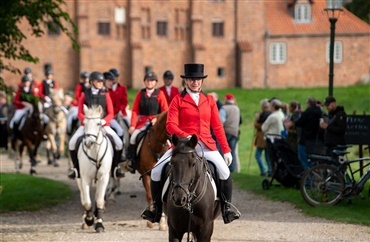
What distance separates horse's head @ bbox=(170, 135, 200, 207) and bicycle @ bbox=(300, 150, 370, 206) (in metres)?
8.34

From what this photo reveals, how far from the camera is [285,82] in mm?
99500

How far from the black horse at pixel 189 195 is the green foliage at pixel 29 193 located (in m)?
10.3

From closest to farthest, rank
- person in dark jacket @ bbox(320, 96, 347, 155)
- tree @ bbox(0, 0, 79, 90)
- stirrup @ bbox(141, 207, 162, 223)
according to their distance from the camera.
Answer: stirrup @ bbox(141, 207, 162, 223) → person in dark jacket @ bbox(320, 96, 347, 155) → tree @ bbox(0, 0, 79, 90)

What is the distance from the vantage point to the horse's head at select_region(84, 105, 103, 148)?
17922 millimetres

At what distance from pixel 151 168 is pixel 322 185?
4543 millimetres

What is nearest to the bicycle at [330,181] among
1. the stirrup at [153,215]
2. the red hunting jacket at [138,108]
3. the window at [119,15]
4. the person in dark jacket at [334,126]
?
the person in dark jacket at [334,126]

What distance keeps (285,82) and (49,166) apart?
65900 mm

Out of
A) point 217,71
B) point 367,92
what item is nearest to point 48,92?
point 367,92

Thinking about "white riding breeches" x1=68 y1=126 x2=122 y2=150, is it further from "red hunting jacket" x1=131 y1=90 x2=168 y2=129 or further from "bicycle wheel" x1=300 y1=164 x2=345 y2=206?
"bicycle wheel" x1=300 y1=164 x2=345 y2=206

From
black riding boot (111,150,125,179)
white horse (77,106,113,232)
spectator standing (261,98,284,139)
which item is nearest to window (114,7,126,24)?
spectator standing (261,98,284,139)

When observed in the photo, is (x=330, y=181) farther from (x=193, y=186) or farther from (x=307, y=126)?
(x=193, y=186)

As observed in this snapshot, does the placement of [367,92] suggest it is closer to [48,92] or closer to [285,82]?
[285,82]

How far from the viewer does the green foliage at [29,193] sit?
22.7 meters

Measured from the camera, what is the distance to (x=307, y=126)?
23.4 meters
